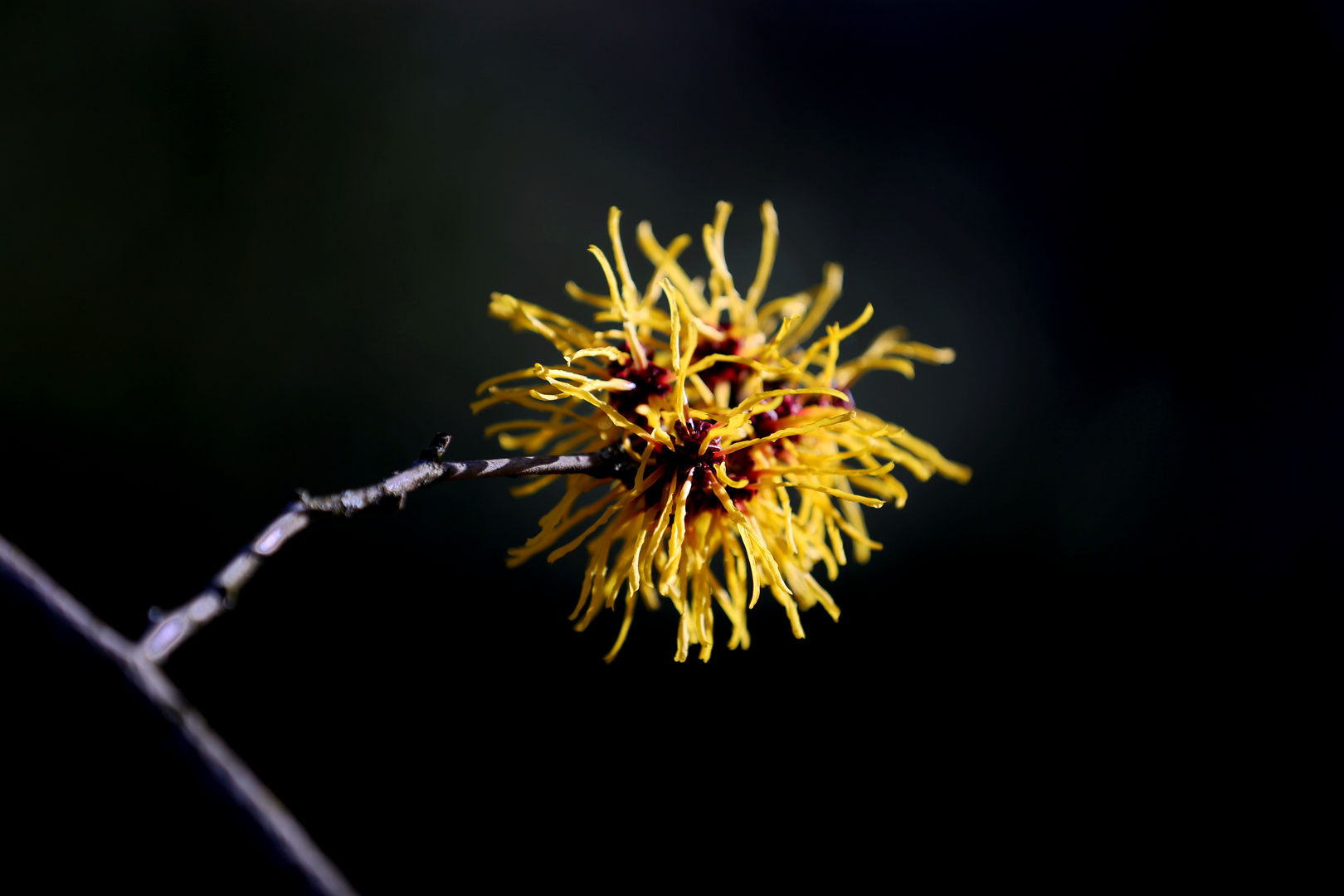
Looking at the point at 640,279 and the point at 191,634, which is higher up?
the point at 640,279

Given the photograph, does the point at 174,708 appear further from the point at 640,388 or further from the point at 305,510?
the point at 640,388

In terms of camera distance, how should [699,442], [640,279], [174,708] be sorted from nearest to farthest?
1. [174,708]
2. [699,442]
3. [640,279]

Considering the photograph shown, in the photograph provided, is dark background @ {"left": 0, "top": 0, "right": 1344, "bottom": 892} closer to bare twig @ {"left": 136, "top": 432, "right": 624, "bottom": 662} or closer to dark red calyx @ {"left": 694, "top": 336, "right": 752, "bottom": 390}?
dark red calyx @ {"left": 694, "top": 336, "right": 752, "bottom": 390}

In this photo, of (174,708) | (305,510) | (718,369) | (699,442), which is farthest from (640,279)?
(174,708)

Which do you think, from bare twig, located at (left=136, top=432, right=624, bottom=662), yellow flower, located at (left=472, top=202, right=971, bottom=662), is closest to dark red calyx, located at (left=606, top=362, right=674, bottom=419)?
yellow flower, located at (left=472, top=202, right=971, bottom=662)

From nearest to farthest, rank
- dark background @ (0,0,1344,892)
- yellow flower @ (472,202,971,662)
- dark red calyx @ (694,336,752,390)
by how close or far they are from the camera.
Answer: yellow flower @ (472,202,971,662), dark red calyx @ (694,336,752,390), dark background @ (0,0,1344,892)

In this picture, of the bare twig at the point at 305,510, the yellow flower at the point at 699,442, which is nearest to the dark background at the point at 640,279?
the yellow flower at the point at 699,442
